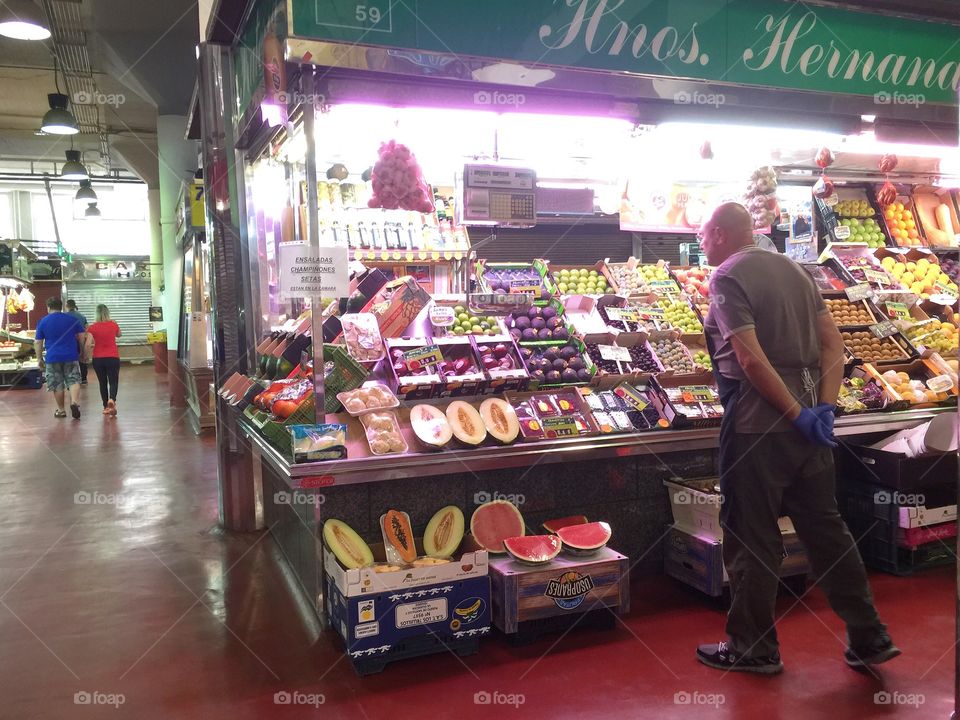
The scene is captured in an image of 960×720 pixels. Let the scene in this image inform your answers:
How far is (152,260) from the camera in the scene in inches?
901

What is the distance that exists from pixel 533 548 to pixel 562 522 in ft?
1.37

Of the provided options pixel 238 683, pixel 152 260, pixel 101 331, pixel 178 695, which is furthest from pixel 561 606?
pixel 152 260

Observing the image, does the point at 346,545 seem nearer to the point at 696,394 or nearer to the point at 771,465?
the point at 771,465

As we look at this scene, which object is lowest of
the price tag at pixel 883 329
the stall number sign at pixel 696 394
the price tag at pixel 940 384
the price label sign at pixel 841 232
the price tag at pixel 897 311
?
the price tag at pixel 940 384

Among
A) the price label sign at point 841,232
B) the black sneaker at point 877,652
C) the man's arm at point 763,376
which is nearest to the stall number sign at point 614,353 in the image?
the man's arm at point 763,376

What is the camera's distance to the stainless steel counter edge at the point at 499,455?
3346 millimetres

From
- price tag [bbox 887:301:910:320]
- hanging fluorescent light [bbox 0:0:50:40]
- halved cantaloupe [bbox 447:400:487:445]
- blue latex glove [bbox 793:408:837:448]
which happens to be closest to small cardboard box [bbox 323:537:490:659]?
halved cantaloupe [bbox 447:400:487:445]

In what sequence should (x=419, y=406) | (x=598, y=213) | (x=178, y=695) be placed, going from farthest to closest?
(x=598, y=213)
(x=419, y=406)
(x=178, y=695)

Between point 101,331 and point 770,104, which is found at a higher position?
point 770,104

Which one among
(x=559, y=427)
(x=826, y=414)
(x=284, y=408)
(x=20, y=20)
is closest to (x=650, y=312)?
(x=559, y=427)

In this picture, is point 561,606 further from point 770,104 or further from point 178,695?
point 770,104

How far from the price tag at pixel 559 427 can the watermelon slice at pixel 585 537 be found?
0.48 m

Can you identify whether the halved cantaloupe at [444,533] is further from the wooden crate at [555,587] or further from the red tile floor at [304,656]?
the red tile floor at [304,656]

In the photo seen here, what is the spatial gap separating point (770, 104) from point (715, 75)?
0.39 m
